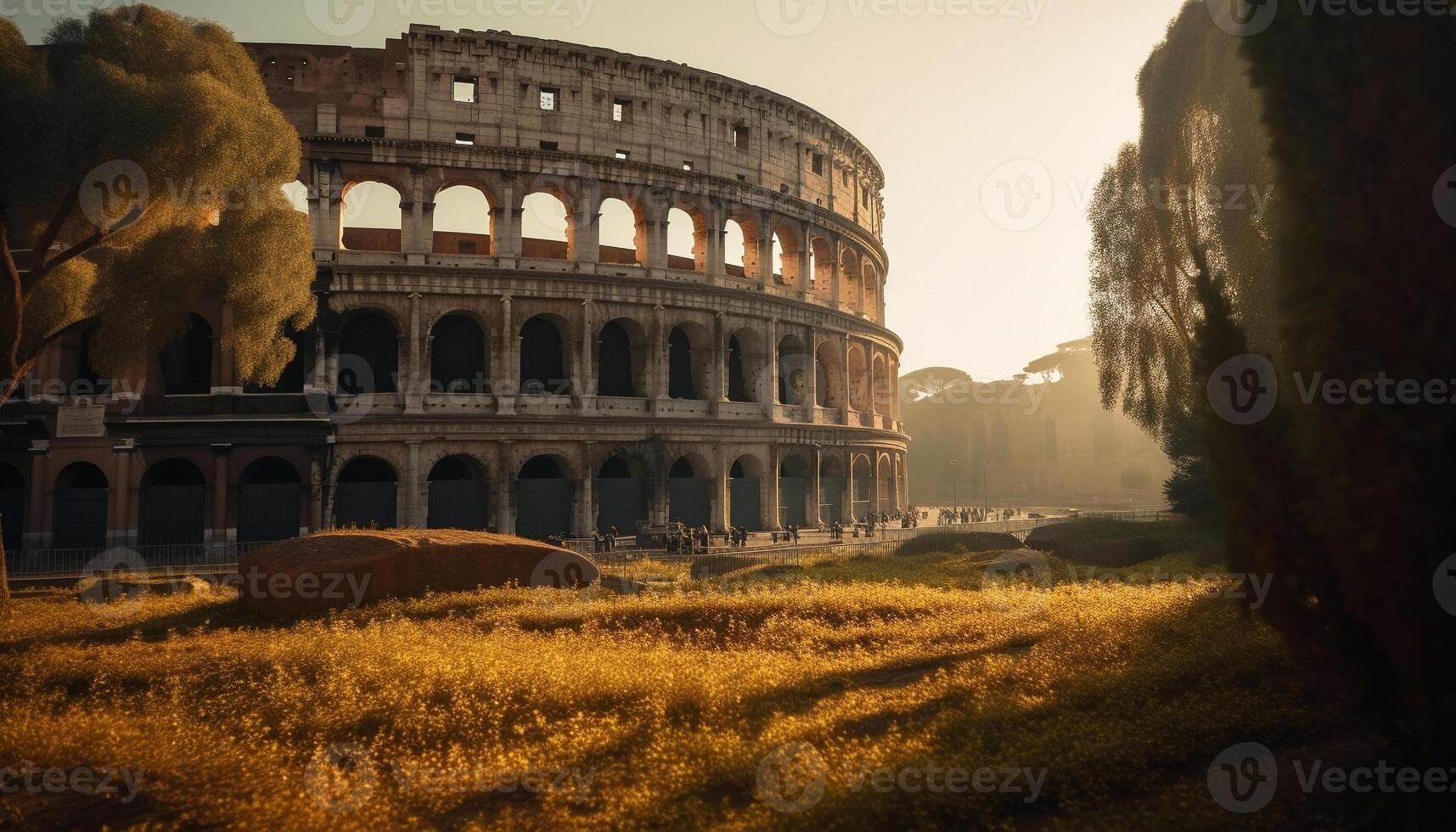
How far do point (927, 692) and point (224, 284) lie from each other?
627 inches

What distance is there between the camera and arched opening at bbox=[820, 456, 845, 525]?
34750mm

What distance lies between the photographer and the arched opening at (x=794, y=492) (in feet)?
109

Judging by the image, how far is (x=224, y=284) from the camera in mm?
16469

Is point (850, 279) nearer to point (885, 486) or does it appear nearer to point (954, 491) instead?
point (885, 486)

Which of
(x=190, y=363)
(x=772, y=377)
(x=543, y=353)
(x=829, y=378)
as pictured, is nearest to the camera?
(x=190, y=363)

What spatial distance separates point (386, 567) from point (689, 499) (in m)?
16.5

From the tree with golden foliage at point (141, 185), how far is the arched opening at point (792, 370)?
65.7ft

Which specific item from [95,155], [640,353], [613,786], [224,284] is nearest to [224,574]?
[224,284]

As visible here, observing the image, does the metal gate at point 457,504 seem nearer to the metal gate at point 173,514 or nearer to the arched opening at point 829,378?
the metal gate at point 173,514

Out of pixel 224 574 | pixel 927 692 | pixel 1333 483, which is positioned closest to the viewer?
pixel 1333 483

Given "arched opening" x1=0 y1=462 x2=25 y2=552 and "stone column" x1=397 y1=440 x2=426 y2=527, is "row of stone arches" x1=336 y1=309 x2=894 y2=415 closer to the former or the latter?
"stone column" x1=397 y1=440 x2=426 y2=527

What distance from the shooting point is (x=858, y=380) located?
125ft

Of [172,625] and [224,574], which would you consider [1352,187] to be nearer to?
[172,625]

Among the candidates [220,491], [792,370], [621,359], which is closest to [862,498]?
[792,370]
